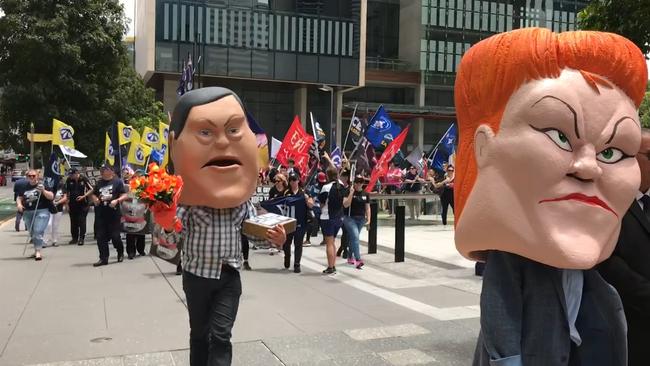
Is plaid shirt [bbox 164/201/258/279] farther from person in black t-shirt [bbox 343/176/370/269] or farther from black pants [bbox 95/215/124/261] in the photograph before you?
black pants [bbox 95/215/124/261]

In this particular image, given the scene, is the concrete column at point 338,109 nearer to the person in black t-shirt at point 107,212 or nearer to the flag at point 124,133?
the flag at point 124,133

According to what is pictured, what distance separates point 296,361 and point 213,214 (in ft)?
5.76

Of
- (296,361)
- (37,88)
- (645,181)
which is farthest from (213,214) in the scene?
(37,88)

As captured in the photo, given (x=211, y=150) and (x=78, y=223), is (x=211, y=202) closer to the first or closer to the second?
(x=211, y=150)

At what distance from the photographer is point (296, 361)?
514 centimetres

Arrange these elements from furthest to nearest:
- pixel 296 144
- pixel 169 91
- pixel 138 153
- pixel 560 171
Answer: pixel 169 91
pixel 138 153
pixel 296 144
pixel 560 171

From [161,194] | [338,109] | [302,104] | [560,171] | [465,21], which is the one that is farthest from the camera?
[465,21]

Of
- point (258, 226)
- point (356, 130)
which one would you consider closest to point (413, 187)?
point (356, 130)

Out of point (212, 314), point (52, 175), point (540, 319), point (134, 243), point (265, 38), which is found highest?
point (265, 38)

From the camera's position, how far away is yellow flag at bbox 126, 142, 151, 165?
664 inches

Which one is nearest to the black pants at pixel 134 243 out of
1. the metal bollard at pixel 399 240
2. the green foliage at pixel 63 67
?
the metal bollard at pixel 399 240

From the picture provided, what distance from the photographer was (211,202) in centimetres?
391

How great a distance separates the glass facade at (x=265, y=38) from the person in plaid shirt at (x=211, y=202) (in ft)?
112

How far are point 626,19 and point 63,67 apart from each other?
20.4 meters
